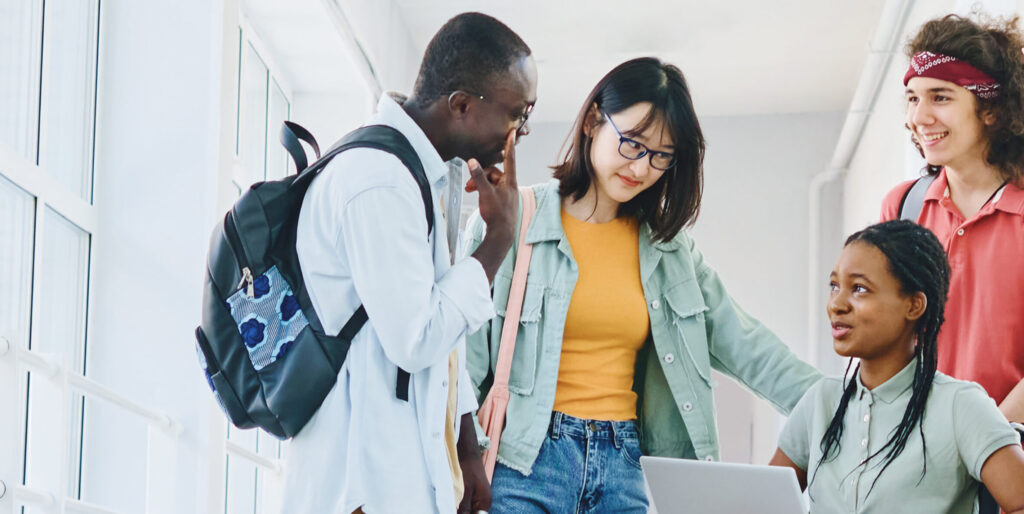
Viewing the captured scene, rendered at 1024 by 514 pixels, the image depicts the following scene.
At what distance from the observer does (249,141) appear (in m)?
4.60

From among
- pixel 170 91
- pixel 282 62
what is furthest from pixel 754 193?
pixel 170 91

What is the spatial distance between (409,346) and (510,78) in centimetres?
46

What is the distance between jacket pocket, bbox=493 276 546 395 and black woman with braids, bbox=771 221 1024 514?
0.48 meters

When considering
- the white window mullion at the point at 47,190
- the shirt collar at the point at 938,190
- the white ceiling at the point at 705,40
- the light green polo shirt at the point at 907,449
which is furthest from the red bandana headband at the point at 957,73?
the white ceiling at the point at 705,40

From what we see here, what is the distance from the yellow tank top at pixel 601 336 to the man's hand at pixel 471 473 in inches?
10.3

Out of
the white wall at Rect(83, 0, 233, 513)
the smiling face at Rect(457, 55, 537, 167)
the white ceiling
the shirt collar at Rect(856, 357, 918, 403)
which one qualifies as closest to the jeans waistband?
the shirt collar at Rect(856, 357, 918, 403)

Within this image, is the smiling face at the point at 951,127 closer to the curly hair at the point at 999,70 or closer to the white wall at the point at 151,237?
the curly hair at the point at 999,70

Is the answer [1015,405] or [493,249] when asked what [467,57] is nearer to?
[493,249]

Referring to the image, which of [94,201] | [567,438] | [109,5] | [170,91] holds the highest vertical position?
[109,5]

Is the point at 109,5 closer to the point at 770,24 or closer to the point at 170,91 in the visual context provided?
the point at 170,91

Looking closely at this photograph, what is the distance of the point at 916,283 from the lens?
193 centimetres

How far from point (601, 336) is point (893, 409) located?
1.85 ft

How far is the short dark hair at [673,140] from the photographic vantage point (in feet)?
7.36

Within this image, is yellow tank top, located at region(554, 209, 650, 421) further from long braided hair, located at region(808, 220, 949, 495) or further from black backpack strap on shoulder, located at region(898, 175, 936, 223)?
black backpack strap on shoulder, located at region(898, 175, 936, 223)
